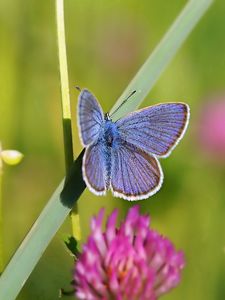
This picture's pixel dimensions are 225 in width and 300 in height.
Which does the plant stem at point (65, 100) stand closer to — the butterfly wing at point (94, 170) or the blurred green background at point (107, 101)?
the butterfly wing at point (94, 170)

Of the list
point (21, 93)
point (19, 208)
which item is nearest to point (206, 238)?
point (19, 208)

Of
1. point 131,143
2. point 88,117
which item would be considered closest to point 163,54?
point 88,117

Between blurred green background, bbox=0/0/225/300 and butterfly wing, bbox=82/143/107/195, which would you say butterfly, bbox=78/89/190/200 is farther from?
blurred green background, bbox=0/0/225/300

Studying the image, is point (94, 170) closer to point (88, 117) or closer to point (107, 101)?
point (88, 117)


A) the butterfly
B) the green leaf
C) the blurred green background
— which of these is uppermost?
the blurred green background

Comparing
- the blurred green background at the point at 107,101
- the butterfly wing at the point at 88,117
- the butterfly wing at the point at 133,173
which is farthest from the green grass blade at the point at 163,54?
the blurred green background at the point at 107,101

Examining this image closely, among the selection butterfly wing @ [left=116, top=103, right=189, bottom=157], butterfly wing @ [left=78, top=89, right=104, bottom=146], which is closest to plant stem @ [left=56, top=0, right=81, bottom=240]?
butterfly wing @ [left=78, top=89, right=104, bottom=146]
